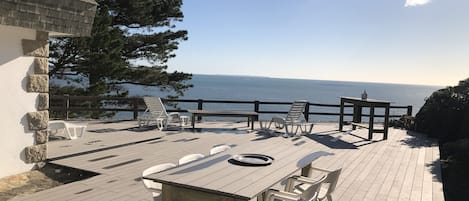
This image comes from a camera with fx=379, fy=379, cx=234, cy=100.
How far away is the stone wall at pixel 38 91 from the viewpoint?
16.8 ft

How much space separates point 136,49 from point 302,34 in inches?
293

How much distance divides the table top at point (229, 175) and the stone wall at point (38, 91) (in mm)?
3033

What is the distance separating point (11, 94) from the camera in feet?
16.0

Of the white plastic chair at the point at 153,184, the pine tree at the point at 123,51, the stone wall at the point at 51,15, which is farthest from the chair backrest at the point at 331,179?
the pine tree at the point at 123,51

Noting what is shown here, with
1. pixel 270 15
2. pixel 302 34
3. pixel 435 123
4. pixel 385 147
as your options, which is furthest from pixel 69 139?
pixel 302 34

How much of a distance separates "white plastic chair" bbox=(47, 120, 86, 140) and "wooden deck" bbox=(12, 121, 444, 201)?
187 mm

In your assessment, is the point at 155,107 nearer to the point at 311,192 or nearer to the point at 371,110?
the point at 371,110

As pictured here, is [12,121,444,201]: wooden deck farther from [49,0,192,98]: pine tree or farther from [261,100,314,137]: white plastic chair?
[49,0,192,98]: pine tree

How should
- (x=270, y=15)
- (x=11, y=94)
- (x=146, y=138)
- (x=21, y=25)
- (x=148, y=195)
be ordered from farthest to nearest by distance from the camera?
1. (x=270, y=15)
2. (x=146, y=138)
3. (x=11, y=94)
4. (x=21, y=25)
5. (x=148, y=195)

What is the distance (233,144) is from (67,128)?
3153mm

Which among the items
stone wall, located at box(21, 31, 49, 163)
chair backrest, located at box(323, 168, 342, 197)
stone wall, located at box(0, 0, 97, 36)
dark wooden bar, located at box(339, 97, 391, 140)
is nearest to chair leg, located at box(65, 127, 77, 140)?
stone wall, located at box(21, 31, 49, 163)

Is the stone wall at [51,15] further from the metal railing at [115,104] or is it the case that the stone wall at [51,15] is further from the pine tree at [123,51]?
the pine tree at [123,51]

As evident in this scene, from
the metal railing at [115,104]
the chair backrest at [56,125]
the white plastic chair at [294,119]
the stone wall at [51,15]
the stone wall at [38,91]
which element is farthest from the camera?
the metal railing at [115,104]

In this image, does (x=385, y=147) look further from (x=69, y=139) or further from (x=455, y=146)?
(x=69, y=139)
